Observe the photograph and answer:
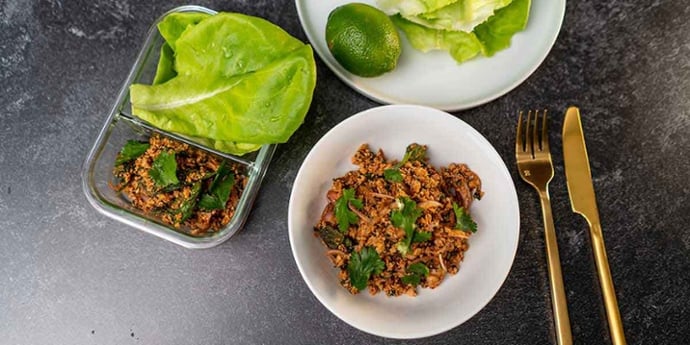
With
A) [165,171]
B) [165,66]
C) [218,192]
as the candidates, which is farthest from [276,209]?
[165,66]

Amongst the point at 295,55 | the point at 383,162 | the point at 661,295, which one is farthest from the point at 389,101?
the point at 661,295

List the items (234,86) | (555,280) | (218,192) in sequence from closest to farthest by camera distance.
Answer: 1. (234,86)
2. (218,192)
3. (555,280)

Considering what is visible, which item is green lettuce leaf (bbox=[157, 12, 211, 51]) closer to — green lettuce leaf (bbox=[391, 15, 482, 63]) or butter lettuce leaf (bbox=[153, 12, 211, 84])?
butter lettuce leaf (bbox=[153, 12, 211, 84])

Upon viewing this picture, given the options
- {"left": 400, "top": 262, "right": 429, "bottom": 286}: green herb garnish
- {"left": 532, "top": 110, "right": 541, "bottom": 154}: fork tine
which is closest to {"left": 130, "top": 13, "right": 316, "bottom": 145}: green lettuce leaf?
{"left": 400, "top": 262, "right": 429, "bottom": 286}: green herb garnish

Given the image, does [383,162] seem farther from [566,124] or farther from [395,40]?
[566,124]

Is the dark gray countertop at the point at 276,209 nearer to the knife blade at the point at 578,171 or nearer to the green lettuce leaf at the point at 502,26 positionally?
the knife blade at the point at 578,171

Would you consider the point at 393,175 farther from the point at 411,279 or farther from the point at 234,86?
the point at 234,86

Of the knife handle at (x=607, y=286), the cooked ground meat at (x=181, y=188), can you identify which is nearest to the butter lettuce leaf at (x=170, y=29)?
the cooked ground meat at (x=181, y=188)
